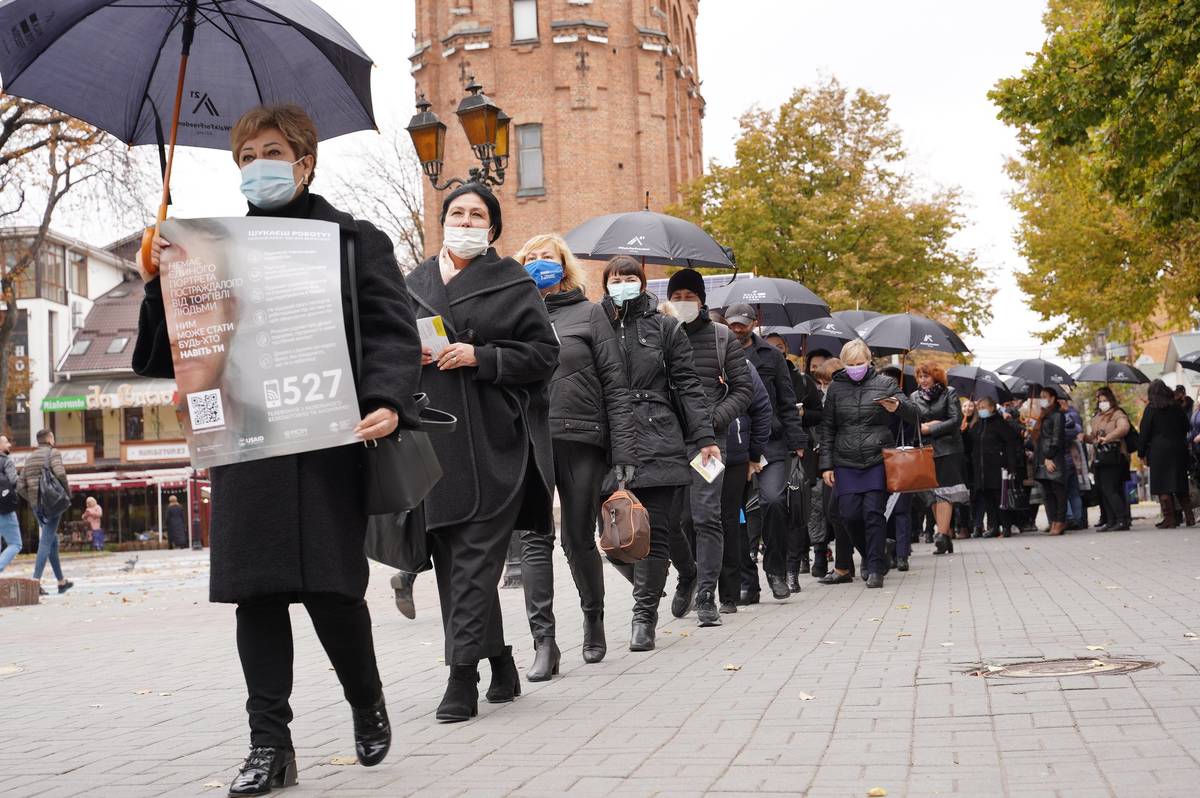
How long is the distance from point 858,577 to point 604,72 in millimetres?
40667

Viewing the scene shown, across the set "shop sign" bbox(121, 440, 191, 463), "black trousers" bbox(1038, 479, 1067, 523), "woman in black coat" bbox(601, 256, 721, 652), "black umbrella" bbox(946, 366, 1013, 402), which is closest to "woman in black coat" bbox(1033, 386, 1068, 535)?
"black trousers" bbox(1038, 479, 1067, 523)

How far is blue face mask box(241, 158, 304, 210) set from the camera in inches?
201

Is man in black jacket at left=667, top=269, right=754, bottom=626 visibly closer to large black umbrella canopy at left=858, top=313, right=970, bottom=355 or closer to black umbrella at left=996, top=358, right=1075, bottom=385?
large black umbrella canopy at left=858, top=313, right=970, bottom=355

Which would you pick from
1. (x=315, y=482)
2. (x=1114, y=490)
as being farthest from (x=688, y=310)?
(x=1114, y=490)

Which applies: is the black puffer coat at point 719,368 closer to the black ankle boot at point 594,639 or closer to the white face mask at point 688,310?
the white face mask at point 688,310

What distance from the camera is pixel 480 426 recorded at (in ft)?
21.8

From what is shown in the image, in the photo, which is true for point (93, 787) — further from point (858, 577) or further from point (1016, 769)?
point (858, 577)

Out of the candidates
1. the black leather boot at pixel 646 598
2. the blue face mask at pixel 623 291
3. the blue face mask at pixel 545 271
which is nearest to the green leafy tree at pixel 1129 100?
the blue face mask at pixel 623 291

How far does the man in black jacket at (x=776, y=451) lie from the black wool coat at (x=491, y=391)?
556 cm

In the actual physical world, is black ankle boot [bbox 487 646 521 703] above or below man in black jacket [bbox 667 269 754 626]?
below

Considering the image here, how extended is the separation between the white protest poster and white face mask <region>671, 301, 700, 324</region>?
19.2ft

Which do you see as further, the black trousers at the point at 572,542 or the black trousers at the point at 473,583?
the black trousers at the point at 572,542

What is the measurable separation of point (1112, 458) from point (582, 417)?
16.7m

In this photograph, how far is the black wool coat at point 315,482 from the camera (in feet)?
16.1
